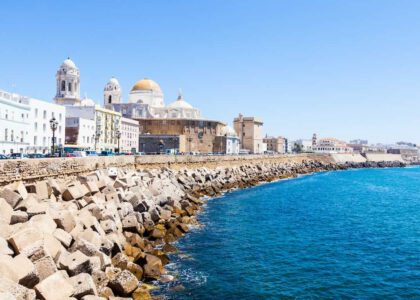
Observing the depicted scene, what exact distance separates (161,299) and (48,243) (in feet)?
15.1

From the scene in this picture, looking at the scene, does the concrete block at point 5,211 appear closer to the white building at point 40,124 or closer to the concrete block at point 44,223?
the concrete block at point 44,223

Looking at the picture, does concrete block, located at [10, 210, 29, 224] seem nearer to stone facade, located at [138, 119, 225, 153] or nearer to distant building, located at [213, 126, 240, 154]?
stone facade, located at [138, 119, 225, 153]

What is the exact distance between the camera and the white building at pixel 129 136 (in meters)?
81.3

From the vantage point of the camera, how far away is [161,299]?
15.7 metres

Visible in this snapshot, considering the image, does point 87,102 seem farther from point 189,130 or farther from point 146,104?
point 189,130

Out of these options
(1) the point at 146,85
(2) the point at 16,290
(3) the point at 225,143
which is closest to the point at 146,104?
(1) the point at 146,85

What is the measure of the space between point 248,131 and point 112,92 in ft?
139

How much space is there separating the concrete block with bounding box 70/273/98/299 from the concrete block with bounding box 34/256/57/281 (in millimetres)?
694

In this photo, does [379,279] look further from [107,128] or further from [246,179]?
[107,128]

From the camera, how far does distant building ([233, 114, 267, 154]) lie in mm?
123812

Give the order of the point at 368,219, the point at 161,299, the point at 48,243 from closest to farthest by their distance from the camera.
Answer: the point at 48,243 → the point at 161,299 → the point at 368,219

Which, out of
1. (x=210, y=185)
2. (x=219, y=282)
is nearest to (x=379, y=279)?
(x=219, y=282)

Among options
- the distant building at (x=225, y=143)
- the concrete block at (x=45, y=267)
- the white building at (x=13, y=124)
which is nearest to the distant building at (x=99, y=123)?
the white building at (x=13, y=124)

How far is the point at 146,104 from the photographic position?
100 meters
